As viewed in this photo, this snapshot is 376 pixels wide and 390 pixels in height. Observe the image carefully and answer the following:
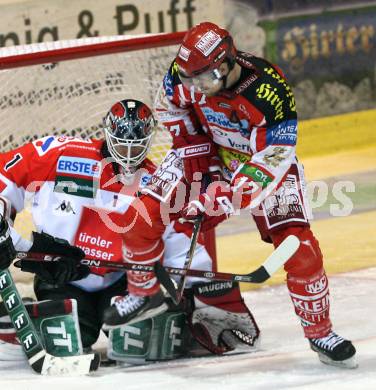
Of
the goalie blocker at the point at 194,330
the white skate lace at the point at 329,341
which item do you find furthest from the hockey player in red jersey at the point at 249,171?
the goalie blocker at the point at 194,330

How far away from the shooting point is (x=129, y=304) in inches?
152

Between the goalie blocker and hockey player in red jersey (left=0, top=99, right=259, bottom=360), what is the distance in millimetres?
10

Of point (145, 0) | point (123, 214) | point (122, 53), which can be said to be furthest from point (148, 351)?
point (145, 0)

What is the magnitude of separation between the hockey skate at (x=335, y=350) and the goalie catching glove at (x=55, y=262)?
806mm

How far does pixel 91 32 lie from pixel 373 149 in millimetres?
1903

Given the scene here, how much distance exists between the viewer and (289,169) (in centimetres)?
380

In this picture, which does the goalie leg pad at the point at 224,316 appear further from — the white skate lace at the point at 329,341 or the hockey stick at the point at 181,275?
the white skate lace at the point at 329,341

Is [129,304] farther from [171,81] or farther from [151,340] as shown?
[171,81]

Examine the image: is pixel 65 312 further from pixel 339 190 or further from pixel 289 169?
pixel 339 190

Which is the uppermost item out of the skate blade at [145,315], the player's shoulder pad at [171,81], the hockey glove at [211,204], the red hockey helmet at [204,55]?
the red hockey helmet at [204,55]

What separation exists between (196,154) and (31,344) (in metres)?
0.81

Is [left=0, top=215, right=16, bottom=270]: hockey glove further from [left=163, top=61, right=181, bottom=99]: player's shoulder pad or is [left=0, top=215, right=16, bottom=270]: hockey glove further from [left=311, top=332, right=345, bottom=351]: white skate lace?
[left=311, top=332, right=345, bottom=351]: white skate lace

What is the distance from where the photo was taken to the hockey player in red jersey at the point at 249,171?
3654 millimetres

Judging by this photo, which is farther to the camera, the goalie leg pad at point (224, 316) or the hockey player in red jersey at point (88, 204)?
the goalie leg pad at point (224, 316)
